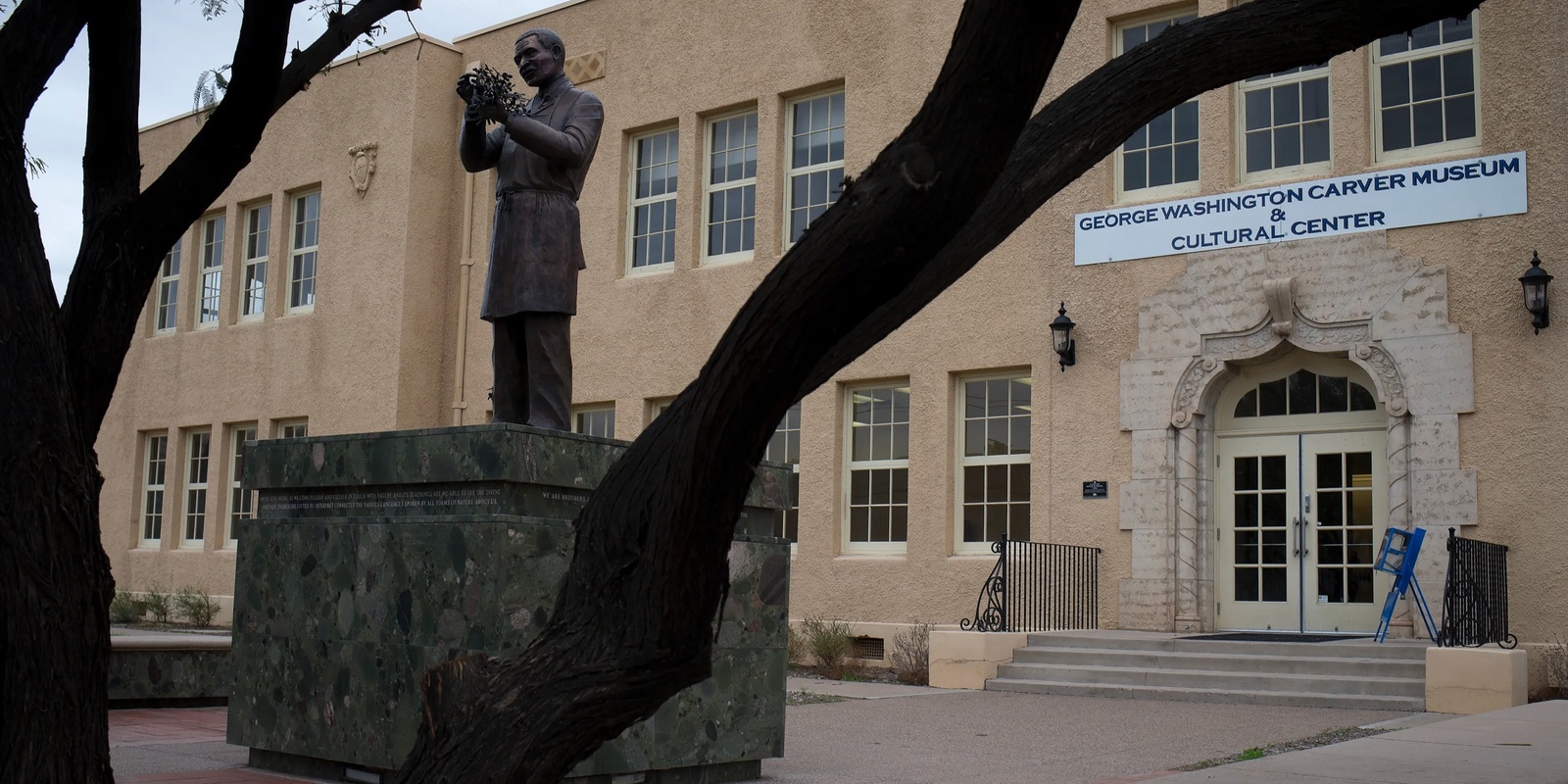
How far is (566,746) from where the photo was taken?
341cm

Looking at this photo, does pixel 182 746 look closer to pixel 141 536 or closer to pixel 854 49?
pixel 854 49

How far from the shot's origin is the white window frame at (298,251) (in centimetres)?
2320

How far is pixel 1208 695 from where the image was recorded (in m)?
12.3

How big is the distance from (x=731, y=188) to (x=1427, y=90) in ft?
26.5

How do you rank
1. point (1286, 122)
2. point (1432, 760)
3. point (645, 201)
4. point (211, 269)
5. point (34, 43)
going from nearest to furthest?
point (34, 43), point (1432, 760), point (1286, 122), point (645, 201), point (211, 269)

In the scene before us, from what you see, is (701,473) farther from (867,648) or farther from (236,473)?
(236,473)

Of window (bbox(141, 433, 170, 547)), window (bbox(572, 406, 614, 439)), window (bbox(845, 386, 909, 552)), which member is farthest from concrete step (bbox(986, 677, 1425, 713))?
window (bbox(141, 433, 170, 547))

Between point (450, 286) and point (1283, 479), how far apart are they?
11.9m

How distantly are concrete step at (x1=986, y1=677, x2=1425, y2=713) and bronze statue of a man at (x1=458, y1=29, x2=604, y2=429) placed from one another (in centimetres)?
705

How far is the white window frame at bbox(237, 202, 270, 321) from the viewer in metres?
24.1

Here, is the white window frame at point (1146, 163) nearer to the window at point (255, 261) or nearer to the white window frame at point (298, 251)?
the white window frame at point (298, 251)

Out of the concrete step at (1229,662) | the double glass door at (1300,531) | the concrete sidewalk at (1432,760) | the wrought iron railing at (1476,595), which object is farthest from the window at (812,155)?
the concrete sidewalk at (1432,760)

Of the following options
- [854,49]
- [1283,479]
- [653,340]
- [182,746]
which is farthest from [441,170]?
[182,746]

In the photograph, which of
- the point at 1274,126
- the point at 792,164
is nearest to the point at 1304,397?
the point at 1274,126
